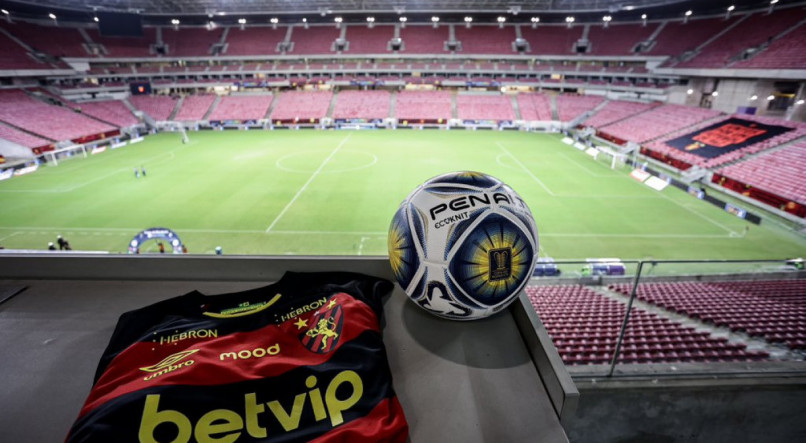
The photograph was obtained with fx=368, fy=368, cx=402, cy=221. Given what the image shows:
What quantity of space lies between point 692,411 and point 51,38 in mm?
68120

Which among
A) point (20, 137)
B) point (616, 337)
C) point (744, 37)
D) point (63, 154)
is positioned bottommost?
point (616, 337)

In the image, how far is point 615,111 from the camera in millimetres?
43625

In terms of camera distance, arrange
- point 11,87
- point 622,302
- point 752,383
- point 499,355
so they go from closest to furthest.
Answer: point 499,355 → point 752,383 → point 622,302 → point 11,87

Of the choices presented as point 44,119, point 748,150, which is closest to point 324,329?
point 748,150

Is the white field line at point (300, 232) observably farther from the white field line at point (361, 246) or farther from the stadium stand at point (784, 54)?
the stadium stand at point (784, 54)

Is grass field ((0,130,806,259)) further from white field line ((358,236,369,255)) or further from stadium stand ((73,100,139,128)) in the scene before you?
stadium stand ((73,100,139,128))

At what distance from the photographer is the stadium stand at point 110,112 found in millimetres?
42541

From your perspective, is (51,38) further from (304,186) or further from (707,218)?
A: (707,218)

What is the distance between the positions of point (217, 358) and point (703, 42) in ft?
182

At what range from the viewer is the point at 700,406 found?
184 inches

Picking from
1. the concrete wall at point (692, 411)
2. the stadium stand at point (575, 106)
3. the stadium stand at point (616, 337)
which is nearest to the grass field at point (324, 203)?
the stadium stand at point (616, 337)

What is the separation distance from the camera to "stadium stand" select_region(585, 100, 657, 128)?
41428mm

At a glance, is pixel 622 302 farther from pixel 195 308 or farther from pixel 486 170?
pixel 486 170

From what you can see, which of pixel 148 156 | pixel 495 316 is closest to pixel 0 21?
pixel 148 156
